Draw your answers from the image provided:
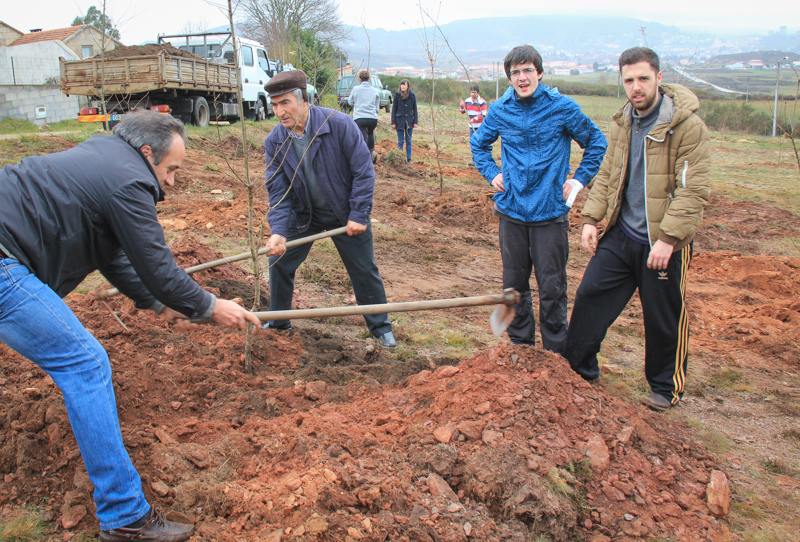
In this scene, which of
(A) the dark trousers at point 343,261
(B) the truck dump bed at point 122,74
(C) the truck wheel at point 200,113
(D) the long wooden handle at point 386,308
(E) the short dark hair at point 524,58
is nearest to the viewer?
(D) the long wooden handle at point 386,308

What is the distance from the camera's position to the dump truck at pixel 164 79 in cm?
1180

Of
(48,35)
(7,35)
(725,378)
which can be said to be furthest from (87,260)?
(7,35)

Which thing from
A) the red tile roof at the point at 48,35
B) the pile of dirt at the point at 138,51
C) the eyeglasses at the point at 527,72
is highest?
the red tile roof at the point at 48,35

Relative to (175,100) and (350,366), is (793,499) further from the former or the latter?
(175,100)

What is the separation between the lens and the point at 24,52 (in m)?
33.9

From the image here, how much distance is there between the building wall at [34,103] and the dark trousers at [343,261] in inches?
744

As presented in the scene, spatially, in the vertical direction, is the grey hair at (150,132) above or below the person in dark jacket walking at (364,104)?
below

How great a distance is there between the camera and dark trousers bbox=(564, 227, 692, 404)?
9.95 feet

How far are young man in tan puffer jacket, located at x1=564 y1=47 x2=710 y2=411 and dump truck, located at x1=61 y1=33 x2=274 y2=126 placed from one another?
26.5ft

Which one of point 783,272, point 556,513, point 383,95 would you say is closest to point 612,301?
point 556,513

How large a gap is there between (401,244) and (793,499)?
5.36 m

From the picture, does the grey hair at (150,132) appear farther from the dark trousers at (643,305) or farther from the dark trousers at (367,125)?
the dark trousers at (367,125)

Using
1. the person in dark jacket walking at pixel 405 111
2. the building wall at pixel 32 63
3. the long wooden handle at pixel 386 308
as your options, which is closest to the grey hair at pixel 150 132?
the long wooden handle at pixel 386 308

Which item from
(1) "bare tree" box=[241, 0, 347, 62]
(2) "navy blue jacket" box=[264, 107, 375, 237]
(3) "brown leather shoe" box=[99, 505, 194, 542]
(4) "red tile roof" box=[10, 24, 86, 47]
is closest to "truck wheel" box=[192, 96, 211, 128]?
(2) "navy blue jacket" box=[264, 107, 375, 237]
